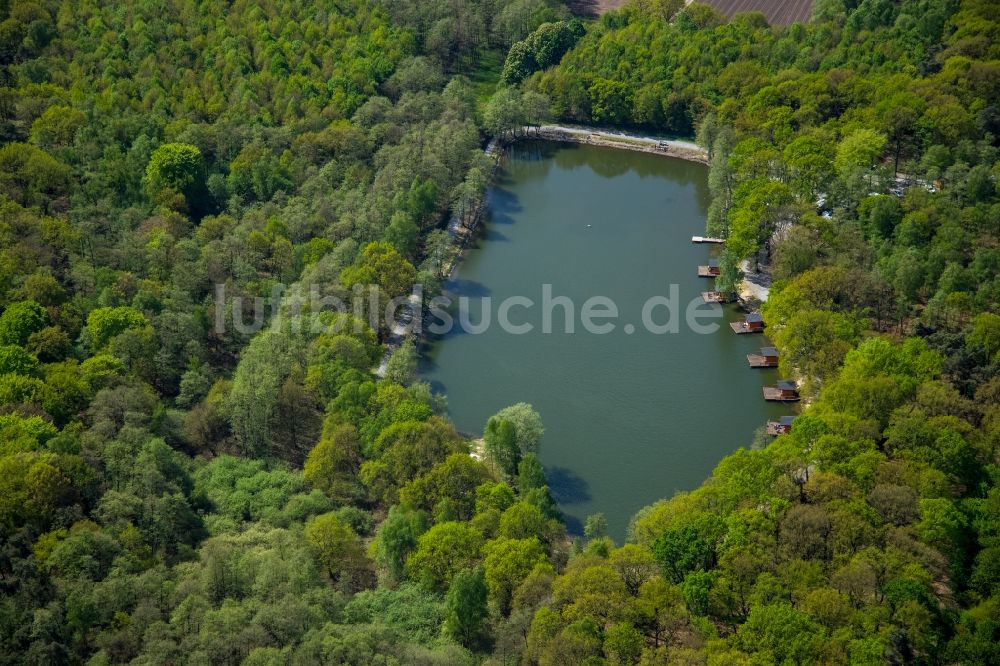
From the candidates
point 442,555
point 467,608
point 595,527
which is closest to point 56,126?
point 442,555

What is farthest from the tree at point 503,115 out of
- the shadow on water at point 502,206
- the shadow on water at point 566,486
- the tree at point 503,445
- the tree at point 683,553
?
the tree at point 683,553

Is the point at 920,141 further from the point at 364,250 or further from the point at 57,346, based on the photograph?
the point at 57,346

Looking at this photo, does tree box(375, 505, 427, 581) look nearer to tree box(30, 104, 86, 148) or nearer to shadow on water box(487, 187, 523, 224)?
shadow on water box(487, 187, 523, 224)

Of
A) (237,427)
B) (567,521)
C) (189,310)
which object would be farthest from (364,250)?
(567,521)

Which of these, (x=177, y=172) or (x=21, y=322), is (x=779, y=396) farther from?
(x=177, y=172)

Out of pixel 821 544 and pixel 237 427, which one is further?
pixel 237 427

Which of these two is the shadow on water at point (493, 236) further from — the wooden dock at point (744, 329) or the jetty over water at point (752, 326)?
the jetty over water at point (752, 326)
